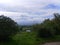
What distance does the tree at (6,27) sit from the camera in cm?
3269

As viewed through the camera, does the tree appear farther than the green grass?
No

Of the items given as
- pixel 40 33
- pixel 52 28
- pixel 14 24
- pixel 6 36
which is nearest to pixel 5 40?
pixel 6 36

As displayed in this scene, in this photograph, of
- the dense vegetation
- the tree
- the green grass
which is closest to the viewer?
the tree

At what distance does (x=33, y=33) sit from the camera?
46.8 metres

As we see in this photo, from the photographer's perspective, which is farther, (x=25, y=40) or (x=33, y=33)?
(x=33, y=33)

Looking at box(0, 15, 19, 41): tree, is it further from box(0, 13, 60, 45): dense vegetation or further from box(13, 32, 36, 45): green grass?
box(13, 32, 36, 45): green grass

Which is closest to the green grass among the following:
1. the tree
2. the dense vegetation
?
the dense vegetation

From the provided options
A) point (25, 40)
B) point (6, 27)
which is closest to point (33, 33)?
point (25, 40)

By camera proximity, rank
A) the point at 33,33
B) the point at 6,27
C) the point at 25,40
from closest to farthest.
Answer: the point at 6,27 → the point at 25,40 → the point at 33,33

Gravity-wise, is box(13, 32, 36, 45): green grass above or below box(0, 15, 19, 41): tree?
below

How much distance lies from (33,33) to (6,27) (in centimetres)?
1459

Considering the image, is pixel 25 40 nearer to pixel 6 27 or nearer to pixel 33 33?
pixel 6 27

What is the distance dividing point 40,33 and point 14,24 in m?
10.2

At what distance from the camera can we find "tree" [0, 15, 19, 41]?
32.7m
